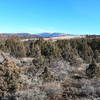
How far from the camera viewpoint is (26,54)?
3950 centimetres

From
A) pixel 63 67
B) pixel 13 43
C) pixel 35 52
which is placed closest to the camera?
pixel 63 67

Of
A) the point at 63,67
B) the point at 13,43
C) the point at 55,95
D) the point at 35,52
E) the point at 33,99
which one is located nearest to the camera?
the point at 33,99

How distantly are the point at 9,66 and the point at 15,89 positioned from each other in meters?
1.11

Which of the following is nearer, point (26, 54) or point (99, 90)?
point (99, 90)

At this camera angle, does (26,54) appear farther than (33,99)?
Yes

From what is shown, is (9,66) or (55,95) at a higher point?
(9,66)

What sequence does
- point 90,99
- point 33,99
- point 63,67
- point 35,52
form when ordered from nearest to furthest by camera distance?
point 33,99 → point 90,99 → point 63,67 → point 35,52

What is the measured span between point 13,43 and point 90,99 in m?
34.2

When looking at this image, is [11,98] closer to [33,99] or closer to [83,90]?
[33,99]

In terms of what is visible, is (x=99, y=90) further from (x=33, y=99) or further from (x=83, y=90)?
(x=33, y=99)

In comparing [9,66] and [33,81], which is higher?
[9,66]

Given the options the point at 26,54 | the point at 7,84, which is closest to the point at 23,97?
the point at 7,84

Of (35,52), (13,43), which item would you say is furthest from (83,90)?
(13,43)

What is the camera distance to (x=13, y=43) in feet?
140
